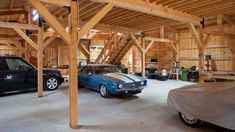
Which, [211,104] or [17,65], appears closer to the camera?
[211,104]

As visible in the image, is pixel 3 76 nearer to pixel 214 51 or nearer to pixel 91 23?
pixel 91 23

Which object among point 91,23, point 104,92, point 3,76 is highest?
point 91,23

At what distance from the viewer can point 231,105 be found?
120 inches

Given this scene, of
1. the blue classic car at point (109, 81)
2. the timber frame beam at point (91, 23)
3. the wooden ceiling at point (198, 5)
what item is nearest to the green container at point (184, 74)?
the wooden ceiling at point (198, 5)

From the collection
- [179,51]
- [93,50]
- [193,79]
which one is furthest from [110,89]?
[93,50]

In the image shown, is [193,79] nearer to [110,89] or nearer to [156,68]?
[156,68]

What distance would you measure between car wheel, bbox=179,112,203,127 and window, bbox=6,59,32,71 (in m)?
5.77

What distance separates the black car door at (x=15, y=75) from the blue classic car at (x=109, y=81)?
7.22 ft

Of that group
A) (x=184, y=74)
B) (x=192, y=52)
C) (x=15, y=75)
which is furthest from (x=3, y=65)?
(x=192, y=52)

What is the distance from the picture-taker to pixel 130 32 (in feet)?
34.4

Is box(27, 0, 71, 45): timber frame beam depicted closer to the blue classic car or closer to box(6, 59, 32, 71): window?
the blue classic car

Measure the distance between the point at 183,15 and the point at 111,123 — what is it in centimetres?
490

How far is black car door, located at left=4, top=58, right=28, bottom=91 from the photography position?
675 centimetres

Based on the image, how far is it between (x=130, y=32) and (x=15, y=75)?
6.01 metres
